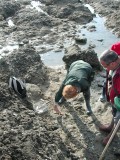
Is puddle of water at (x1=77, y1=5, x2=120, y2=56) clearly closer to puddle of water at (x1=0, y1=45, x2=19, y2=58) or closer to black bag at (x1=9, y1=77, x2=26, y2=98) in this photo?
puddle of water at (x1=0, y1=45, x2=19, y2=58)

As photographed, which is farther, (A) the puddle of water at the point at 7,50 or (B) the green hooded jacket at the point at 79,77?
(A) the puddle of water at the point at 7,50

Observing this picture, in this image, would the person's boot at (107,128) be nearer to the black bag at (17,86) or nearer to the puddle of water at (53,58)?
the black bag at (17,86)

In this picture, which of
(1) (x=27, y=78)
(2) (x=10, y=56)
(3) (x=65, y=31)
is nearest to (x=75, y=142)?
(1) (x=27, y=78)

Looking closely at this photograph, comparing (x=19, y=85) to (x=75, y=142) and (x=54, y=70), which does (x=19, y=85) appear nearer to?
(x=75, y=142)

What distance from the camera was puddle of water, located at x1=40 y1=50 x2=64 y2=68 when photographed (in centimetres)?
954

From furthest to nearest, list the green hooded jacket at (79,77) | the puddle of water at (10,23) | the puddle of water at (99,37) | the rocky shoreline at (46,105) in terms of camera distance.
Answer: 1. the puddle of water at (10,23)
2. the puddle of water at (99,37)
3. the green hooded jacket at (79,77)
4. the rocky shoreline at (46,105)

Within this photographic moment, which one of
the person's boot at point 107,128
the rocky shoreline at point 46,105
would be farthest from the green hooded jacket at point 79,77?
the person's boot at point 107,128

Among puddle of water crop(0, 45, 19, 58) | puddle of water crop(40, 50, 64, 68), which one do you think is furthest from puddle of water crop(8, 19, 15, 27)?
puddle of water crop(40, 50, 64, 68)

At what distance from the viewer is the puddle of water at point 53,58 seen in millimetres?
9544

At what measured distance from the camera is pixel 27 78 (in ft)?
26.8

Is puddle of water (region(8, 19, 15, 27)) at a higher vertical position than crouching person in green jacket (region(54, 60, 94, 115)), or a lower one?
lower

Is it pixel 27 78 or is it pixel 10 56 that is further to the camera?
pixel 10 56

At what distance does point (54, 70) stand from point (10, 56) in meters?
1.38

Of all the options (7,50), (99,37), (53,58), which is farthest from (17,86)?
(99,37)
